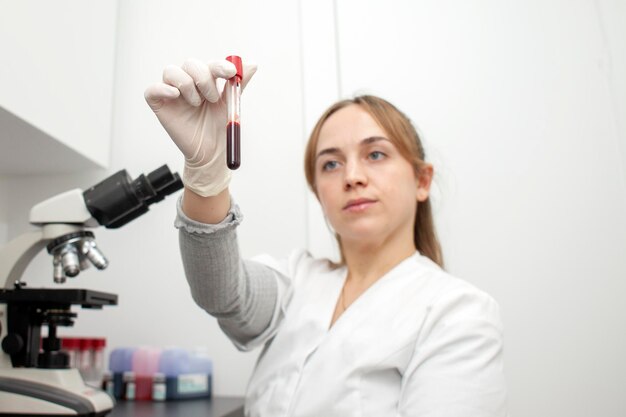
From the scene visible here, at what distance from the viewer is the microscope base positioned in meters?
0.71

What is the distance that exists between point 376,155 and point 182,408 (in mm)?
658

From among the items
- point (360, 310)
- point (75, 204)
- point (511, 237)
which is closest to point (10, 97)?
point (75, 204)

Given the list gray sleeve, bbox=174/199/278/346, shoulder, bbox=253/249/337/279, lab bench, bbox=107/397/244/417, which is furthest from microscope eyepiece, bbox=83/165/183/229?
lab bench, bbox=107/397/244/417

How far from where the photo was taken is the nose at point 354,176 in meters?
0.88

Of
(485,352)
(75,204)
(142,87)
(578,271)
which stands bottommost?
(485,352)

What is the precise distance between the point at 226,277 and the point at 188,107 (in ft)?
0.96

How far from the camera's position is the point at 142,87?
54.9 inches

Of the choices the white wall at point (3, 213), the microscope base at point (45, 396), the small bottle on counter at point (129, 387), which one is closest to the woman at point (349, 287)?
the microscope base at point (45, 396)

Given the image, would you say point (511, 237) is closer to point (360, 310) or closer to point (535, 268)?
point (535, 268)

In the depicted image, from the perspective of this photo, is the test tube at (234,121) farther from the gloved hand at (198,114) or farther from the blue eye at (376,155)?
the blue eye at (376,155)

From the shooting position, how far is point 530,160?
3.78 feet

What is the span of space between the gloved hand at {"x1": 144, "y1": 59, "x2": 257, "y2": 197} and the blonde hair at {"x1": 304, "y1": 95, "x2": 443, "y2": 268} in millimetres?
346

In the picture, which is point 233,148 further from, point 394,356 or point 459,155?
point 459,155

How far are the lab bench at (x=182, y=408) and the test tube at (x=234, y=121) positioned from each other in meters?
0.57
